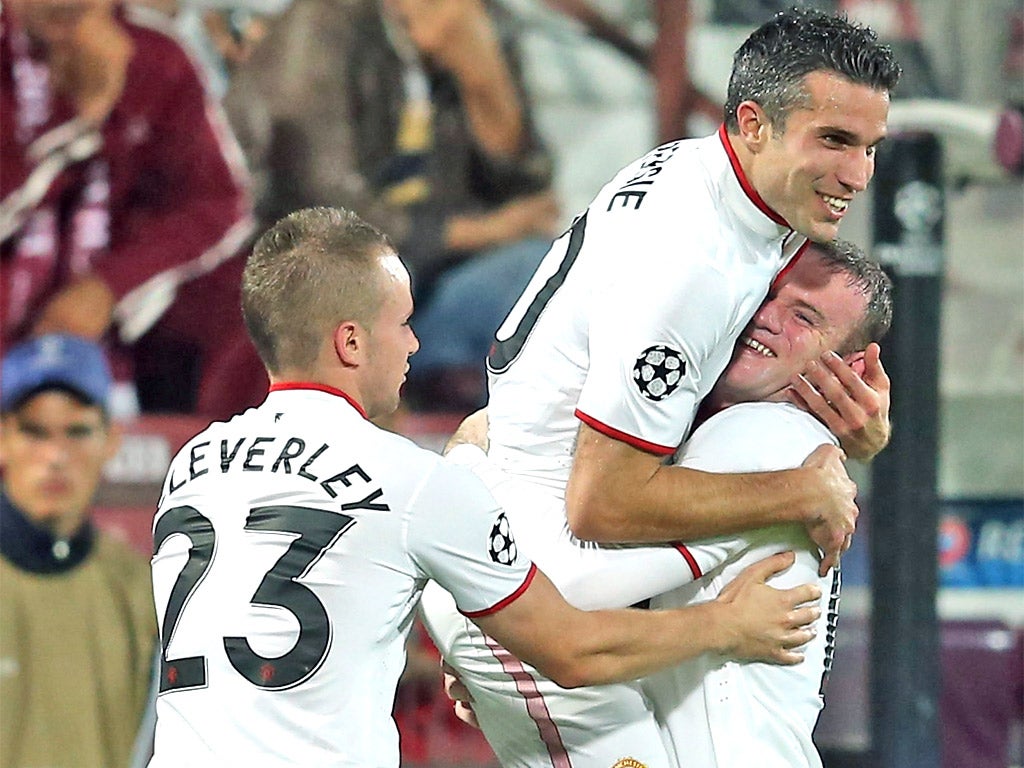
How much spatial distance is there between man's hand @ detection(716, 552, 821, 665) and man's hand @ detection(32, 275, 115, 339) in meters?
4.93

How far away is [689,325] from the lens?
8.95 feet

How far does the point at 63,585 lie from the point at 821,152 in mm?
5235

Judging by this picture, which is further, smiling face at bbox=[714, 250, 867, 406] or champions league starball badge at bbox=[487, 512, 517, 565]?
smiling face at bbox=[714, 250, 867, 406]

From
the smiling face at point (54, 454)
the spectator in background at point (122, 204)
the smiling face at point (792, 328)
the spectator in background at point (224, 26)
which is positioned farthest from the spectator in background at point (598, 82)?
the smiling face at point (792, 328)

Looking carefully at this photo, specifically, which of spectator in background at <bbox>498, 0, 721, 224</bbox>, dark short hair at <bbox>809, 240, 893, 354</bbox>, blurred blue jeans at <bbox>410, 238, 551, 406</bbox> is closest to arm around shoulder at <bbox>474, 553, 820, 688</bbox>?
dark short hair at <bbox>809, 240, 893, 354</bbox>

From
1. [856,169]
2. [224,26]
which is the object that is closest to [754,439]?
[856,169]

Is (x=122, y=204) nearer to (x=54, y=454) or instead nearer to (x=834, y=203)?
(x=54, y=454)

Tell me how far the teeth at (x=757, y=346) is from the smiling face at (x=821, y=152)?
0.83 ft

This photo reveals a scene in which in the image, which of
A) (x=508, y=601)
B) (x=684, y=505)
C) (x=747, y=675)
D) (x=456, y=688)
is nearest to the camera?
(x=508, y=601)

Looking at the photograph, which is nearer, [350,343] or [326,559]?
[326,559]

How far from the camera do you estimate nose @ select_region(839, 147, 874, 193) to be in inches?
110

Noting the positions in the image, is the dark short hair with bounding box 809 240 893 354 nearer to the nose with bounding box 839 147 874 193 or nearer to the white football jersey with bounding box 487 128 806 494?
the white football jersey with bounding box 487 128 806 494

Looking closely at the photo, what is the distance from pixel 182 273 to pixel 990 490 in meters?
4.08

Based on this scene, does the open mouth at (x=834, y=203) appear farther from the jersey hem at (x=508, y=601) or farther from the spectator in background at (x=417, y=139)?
the spectator in background at (x=417, y=139)
